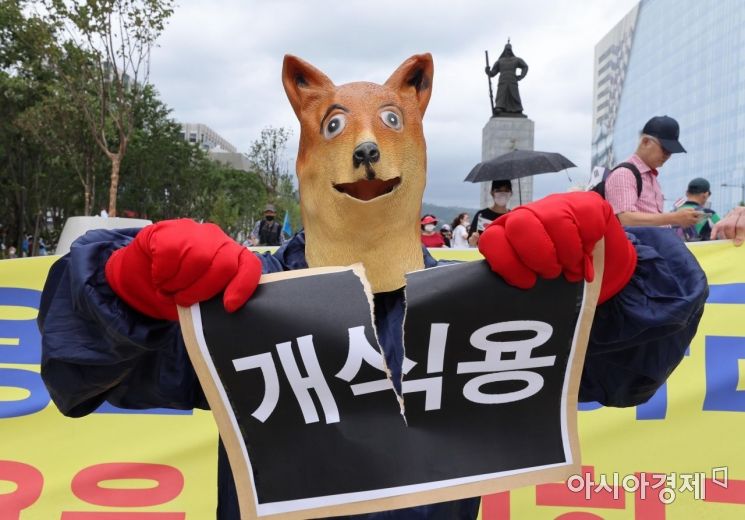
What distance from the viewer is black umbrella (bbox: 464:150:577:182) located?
296 inches

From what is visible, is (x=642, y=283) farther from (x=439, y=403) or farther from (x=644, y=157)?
(x=644, y=157)

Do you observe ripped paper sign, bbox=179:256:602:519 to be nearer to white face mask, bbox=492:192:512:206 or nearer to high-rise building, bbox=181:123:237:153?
white face mask, bbox=492:192:512:206

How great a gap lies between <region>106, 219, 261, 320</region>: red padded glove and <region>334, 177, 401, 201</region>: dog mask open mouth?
0.37 meters

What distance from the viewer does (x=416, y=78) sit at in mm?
1839

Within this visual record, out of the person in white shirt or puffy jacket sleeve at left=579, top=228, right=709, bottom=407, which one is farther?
the person in white shirt

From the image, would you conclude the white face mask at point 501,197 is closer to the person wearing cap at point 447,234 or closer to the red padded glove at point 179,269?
the person wearing cap at point 447,234

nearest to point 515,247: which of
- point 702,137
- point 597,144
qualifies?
point 702,137

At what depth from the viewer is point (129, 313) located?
1371 millimetres

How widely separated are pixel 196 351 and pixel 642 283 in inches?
35.1

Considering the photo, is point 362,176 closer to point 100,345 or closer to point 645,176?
point 100,345

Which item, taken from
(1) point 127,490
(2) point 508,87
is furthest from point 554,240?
(2) point 508,87

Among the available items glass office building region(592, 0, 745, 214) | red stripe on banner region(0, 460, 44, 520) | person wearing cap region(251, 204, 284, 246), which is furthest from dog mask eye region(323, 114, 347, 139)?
glass office building region(592, 0, 745, 214)

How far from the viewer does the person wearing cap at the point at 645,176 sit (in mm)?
3787

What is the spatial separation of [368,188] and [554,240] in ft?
1.74
